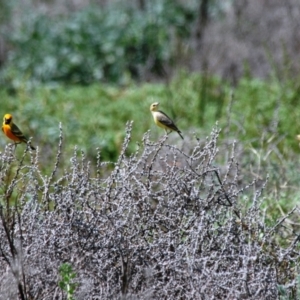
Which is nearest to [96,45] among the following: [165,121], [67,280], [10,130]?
[10,130]

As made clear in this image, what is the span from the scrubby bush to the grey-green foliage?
7.70 m

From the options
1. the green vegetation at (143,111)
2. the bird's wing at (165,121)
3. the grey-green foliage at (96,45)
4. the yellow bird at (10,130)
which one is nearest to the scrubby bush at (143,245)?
the bird's wing at (165,121)

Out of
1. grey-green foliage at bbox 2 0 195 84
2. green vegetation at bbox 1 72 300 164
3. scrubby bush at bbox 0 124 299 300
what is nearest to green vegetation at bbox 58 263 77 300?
scrubby bush at bbox 0 124 299 300

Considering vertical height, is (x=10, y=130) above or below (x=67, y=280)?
→ above

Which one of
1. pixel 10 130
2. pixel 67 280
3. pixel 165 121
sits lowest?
pixel 67 280

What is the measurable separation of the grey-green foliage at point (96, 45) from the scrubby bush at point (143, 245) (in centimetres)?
770

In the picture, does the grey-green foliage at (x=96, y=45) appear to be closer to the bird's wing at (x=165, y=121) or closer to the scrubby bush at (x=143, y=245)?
the bird's wing at (x=165, y=121)

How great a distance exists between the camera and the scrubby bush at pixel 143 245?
3.80 m

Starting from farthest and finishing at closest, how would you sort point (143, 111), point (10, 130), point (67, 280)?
point (143, 111), point (10, 130), point (67, 280)

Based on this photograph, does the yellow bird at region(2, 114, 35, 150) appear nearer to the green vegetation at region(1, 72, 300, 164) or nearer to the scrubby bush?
the scrubby bush

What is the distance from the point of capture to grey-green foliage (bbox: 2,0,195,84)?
39.8 feet

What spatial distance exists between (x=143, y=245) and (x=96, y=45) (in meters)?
8.47

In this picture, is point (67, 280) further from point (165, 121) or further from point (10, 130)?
point (10, 130)

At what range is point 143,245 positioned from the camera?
4.06 meters
